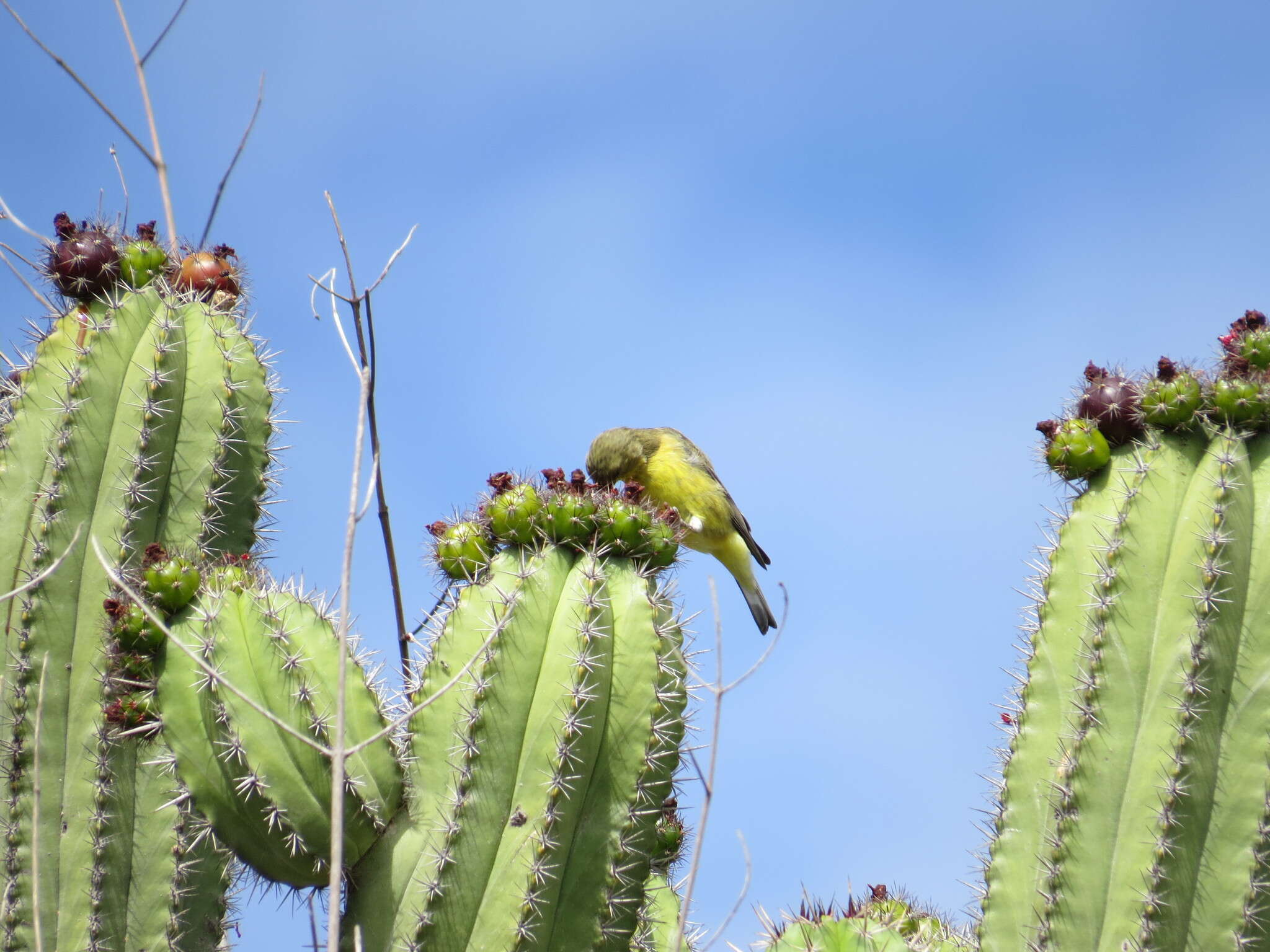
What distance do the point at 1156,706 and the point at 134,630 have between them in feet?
7.97

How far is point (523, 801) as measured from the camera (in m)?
2.73

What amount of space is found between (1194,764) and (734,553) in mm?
5170

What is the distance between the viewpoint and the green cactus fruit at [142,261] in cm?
388

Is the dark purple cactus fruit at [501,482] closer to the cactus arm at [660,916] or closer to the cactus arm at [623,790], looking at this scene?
the cactus arm at [623,790]

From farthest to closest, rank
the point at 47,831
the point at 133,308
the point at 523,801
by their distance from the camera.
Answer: the point at 133,308
the point at 47,831
the point at 523,801

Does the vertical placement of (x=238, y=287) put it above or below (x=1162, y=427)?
above

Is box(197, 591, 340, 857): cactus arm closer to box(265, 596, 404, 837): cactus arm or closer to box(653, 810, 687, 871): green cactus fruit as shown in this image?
box(265, 596, 404, 837): cactus arm

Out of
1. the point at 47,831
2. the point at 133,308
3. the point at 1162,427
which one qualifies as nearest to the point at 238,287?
the point at 133,308

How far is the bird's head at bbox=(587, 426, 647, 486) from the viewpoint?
6.68 meters

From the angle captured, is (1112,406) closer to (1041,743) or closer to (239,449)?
(1041,743)

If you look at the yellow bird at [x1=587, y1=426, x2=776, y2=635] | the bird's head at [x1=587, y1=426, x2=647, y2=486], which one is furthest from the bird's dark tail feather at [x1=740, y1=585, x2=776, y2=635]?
the bird's head at [x1=587, y1=426, x2=647, y2=486]

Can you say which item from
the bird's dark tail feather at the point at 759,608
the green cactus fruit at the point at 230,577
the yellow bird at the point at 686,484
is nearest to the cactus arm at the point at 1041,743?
the green cactus fruit at the point at 230,577

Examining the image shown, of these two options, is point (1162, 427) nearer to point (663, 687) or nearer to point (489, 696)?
point (663, 687)

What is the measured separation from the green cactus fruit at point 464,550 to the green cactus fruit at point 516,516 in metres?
0.04
